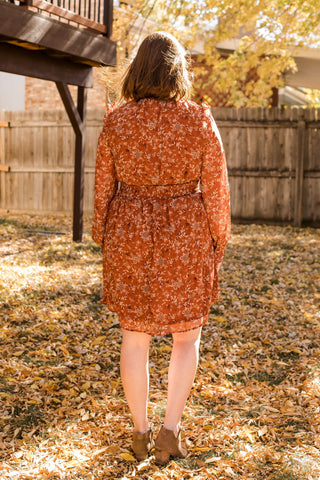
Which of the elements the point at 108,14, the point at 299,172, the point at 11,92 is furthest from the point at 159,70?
the point at 11,92

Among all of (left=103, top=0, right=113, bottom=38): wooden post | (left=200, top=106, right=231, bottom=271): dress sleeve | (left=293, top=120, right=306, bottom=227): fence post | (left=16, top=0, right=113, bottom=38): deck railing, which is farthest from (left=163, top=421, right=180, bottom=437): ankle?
(left=293, top=120, right=306, bottom=227): fence post

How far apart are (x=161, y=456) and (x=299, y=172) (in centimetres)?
798

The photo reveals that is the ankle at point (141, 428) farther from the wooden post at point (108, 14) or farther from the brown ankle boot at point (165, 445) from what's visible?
the wooden post at point (108, 14)

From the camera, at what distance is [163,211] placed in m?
2.30

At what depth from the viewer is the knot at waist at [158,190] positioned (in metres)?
2.33

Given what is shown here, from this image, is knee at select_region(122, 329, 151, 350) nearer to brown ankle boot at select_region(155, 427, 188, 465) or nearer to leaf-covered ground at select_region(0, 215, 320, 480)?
brown ankle boot at select_region(155, 427, 188, 465)

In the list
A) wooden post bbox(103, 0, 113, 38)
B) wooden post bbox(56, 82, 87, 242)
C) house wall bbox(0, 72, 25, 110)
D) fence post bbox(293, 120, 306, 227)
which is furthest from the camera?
house wall bbox(0, 72, 25, 110)

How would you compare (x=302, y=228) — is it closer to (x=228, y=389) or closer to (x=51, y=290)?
(x=51, y=290)

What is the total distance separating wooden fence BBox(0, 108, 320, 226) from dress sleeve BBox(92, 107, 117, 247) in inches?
309

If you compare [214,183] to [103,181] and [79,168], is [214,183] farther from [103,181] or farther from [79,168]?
[79,168]

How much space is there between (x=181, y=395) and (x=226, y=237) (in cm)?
72

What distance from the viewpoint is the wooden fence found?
988 centimetres

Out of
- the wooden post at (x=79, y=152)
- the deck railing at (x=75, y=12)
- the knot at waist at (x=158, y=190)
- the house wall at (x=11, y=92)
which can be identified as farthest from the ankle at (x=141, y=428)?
the house wall at (x=11, y=92)

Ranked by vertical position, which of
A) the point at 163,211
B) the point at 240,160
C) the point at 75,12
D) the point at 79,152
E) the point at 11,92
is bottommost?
the point at 163,211
